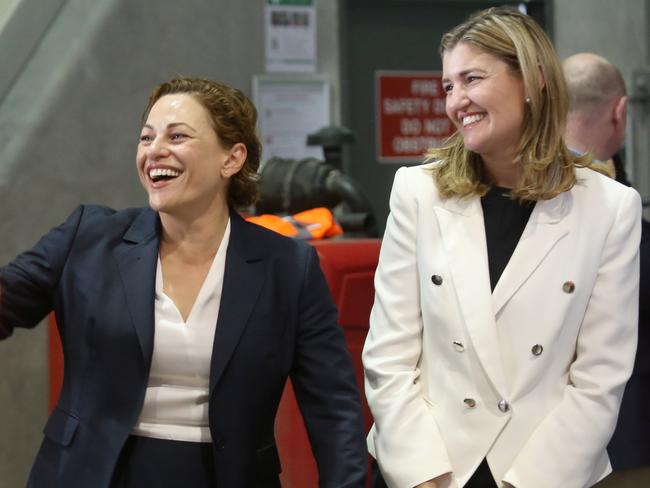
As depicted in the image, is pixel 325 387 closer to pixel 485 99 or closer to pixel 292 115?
pixel 485 99

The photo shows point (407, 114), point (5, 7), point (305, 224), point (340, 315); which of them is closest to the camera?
point (340, 315)

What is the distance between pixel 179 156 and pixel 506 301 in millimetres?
759

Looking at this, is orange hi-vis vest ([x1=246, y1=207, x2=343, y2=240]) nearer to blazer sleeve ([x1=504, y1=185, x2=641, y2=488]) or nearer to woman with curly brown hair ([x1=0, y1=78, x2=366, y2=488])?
woman with curly brown hair ([x1=0, y1=78, x2=366, y2=488])

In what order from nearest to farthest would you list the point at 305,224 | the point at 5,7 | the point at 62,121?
the point at 305,224 → the point at 5,7 → the point at 62,121

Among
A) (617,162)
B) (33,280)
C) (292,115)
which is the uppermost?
(292,115)

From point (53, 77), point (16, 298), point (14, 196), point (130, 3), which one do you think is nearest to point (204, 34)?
point (130, 3)

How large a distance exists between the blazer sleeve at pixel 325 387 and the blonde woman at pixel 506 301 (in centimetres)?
10

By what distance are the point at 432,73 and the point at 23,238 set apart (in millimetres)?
3222

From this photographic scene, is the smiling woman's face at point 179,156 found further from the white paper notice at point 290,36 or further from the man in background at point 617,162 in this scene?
the white paper notice at point 290,36

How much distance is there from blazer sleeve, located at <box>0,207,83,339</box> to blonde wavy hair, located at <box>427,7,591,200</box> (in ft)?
2.69

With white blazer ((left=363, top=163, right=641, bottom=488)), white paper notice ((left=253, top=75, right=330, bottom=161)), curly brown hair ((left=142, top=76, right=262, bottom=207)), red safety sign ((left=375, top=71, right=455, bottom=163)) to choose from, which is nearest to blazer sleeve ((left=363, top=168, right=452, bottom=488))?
white blazer ((left=363, top=163, right=641, bottom=488))

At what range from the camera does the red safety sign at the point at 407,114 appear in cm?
639

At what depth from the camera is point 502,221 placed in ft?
7.27

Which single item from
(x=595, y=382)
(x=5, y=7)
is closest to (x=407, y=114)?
(x=5, y=7)
